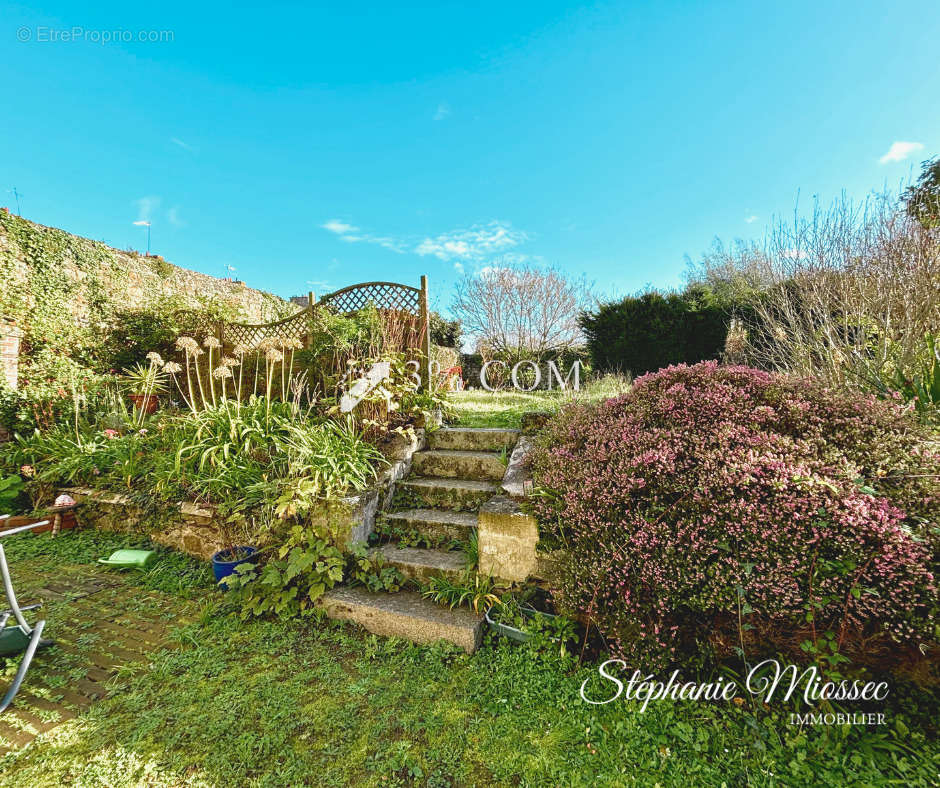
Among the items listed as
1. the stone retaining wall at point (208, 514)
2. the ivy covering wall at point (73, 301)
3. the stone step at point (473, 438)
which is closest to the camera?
the stone retaining wall at point (208, 514)

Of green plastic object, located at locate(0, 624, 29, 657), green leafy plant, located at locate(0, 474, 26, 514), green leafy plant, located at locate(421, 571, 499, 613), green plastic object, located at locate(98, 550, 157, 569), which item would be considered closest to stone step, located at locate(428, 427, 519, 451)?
green leafy plant, located at locate(421, 571, 499, 613)

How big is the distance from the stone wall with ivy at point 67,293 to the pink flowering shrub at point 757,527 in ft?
27.8

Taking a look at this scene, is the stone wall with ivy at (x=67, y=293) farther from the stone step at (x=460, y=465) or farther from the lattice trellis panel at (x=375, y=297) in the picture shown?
the stone step at (x=460, y=465)

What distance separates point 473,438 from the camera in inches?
156

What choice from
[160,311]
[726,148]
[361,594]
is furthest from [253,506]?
[726,148]

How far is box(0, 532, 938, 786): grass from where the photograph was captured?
1.44 meters

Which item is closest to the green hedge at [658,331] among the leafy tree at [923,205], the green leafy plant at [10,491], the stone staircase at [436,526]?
the leafy tree at [923,205]

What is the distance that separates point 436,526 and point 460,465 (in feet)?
2.54

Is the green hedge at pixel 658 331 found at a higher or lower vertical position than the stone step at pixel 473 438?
higher

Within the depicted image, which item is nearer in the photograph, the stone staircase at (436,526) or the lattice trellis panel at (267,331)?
the stone staircase at (436,526)

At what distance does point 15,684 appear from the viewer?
6.02ft

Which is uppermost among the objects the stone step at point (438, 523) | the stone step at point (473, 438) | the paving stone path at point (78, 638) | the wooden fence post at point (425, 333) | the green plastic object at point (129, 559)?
the wooden fence post at point (425, 333)

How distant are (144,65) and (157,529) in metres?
5.61

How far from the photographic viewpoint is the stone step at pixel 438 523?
2939 millimetres
